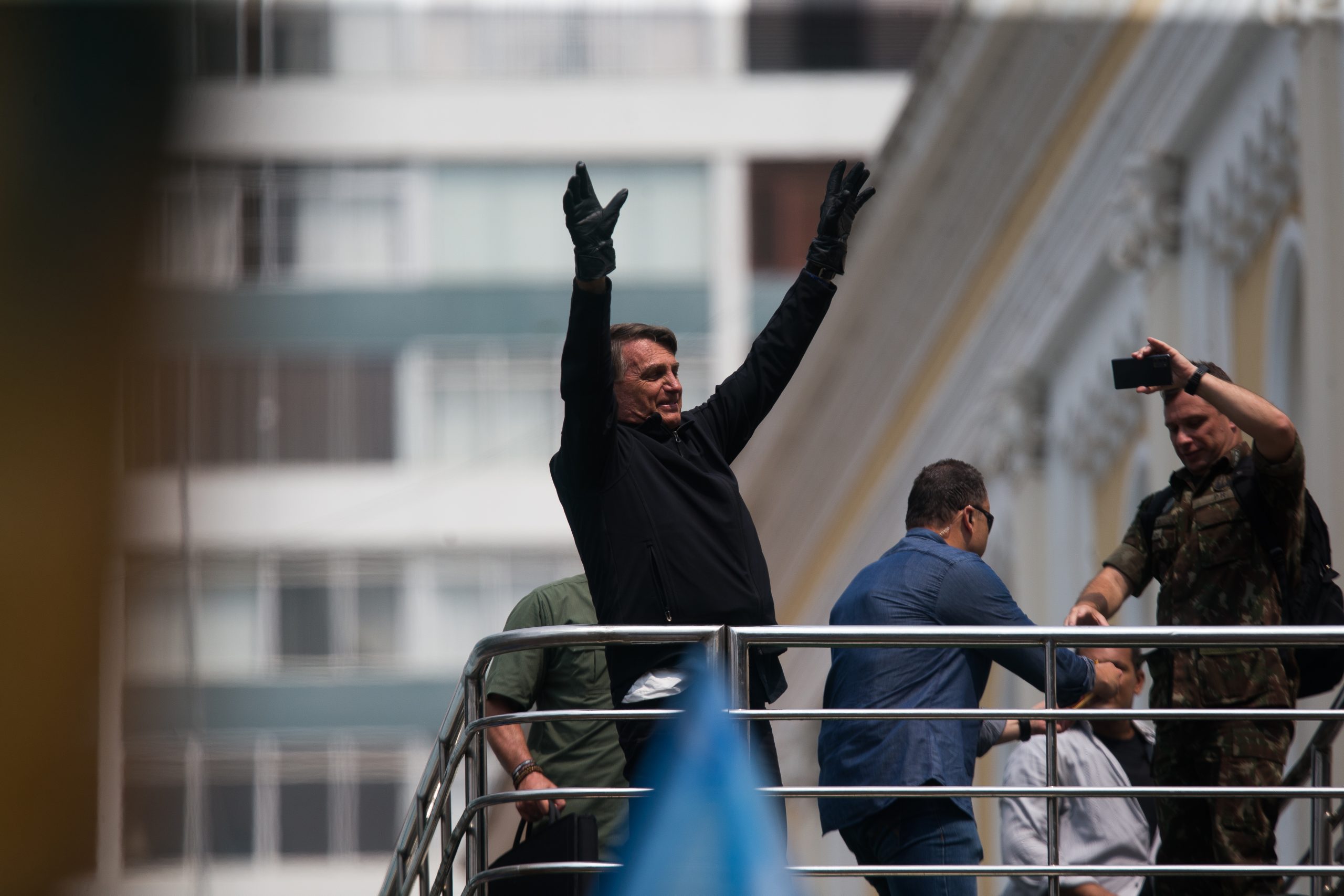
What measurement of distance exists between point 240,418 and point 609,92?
929 centimetres

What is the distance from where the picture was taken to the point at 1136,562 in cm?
719

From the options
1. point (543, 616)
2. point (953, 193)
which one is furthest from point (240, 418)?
point (543, 616)

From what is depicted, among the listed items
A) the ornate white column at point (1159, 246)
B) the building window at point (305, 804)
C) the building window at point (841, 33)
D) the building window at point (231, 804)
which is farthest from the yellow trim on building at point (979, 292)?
the building window at point (841, 33)

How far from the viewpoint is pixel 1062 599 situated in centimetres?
1697

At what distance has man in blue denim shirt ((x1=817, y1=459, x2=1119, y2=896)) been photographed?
6.44 m

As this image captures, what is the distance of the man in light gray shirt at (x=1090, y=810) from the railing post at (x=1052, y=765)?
133cm

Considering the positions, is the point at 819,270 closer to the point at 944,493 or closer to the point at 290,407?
the point at 944,493

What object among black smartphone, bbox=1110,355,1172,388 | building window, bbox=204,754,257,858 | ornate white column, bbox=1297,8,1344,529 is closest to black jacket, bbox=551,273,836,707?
black smartphone, bbox=1110,355,1172,388

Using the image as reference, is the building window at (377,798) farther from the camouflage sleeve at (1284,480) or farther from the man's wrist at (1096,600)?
the camouflage sleeve at (1284,480)

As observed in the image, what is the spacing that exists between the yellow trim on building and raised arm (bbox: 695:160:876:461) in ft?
22.4

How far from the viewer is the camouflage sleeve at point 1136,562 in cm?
717

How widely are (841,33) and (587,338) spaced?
37.2m

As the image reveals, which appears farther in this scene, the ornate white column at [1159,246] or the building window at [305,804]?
the building window at [305,804]

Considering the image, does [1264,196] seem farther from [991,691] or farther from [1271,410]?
[991,691]
